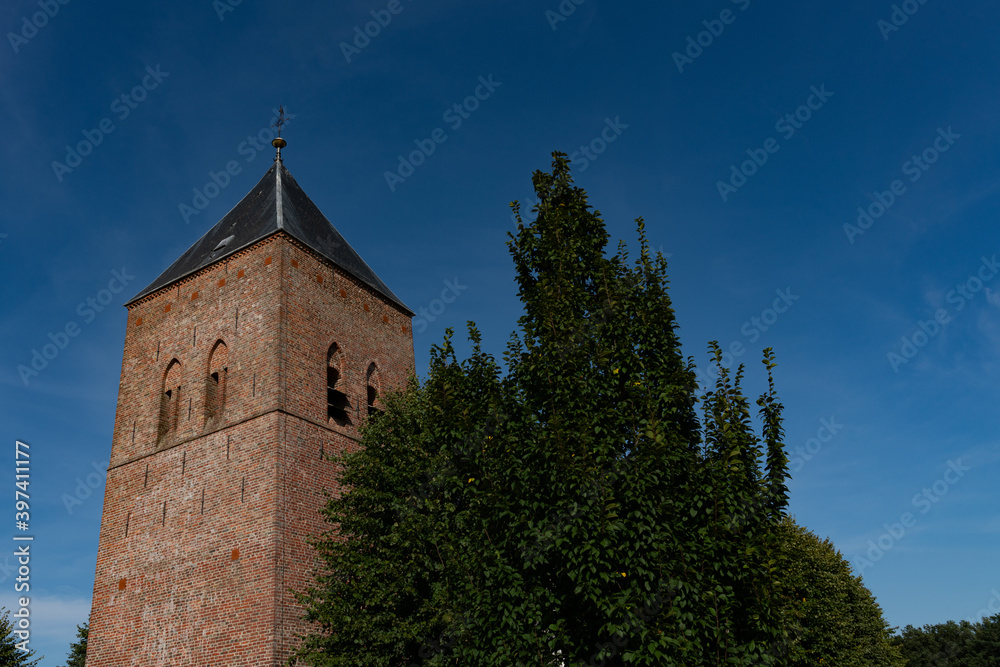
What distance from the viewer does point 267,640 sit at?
15.4 meters

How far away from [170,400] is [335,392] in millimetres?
4711

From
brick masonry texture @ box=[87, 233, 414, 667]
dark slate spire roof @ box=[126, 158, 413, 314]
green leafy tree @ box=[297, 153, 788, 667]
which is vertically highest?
dark slate spire roof @ box=[126, 158, 413, 314]

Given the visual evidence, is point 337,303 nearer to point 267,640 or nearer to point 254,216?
point 254,216

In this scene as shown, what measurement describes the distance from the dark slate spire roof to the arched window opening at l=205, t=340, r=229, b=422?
2.94 meters

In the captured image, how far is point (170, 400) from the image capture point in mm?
20656

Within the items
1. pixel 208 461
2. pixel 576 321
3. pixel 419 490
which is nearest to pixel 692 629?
pixel 576 321

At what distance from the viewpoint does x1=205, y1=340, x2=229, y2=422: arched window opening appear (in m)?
19.5

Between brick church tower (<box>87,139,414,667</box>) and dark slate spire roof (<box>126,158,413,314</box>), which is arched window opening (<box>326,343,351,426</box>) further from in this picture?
dark slate spire roof (<box>126,158,413,314</box>)

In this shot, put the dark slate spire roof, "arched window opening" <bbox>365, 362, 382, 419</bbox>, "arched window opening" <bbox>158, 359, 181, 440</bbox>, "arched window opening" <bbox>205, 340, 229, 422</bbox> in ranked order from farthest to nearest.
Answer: "arched window opening" <bbox>365, 362, 382, 419</bbox>, the dark slate spire roof, "arched window opening" <bbox>158, 359, 181, 440</bbox>, "arched window opening" <bbox>205, 340, 229, 422</bbox>

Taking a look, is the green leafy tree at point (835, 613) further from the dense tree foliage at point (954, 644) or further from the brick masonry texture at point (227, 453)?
the dense tree foliage at point (954, 644)

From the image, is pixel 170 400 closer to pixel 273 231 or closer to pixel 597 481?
pixel 273 231

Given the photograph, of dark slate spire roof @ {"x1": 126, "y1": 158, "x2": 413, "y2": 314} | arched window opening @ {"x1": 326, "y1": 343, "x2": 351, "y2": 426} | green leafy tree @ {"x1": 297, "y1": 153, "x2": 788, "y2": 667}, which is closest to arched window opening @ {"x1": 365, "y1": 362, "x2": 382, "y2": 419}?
arched window opening @ {"x1": 326, "y1": 343, "x2": 351, "y2": 426}

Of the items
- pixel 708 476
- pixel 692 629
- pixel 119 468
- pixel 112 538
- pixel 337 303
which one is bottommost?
pixel 692 629

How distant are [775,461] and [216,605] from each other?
44.0ft
